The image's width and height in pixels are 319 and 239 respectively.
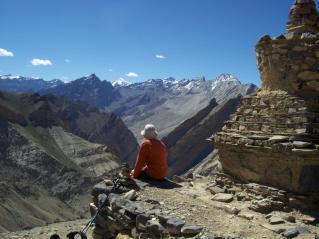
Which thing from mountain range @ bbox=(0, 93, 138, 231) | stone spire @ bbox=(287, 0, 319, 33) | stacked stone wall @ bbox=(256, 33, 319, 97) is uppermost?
stone spire @ bbox=(287, 0, 319, 33)

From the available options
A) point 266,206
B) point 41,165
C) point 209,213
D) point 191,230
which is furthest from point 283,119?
point 41,165

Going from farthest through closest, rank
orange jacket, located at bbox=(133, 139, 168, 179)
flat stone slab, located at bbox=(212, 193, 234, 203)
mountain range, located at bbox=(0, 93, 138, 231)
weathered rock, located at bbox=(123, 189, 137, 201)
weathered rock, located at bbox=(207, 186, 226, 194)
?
mountain range, located at bbox=(0, 93, 138, 231)
weathered rock, located at bbox=(207, 186, 226, 194)
orange jacket, located at bbox=(133, 139, 168, 179)
flat stone slab, located at bbox=(212, 193, 234, 203)
weathered rock, located at bbox=(123, 189, 137, 201)

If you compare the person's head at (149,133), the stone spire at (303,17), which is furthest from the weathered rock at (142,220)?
the stone spire at (303,17)

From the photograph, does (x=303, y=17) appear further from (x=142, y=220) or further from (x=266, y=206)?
(x=142, y=220)

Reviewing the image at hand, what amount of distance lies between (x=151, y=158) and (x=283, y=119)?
3729mm

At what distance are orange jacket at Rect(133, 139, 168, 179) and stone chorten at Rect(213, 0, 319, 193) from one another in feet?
6.33

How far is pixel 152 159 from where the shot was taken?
40.5 ft

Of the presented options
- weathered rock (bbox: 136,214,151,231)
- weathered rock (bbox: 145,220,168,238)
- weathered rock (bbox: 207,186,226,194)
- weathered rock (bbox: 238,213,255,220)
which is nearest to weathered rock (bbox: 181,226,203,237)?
weathered rock (bbox: 145,220,168,238)

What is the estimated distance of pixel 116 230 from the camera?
35.7 ft

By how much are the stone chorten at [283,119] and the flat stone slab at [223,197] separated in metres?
0.79

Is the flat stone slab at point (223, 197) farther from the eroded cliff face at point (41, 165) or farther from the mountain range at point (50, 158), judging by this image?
the eroded cliff face at point (41, 165)

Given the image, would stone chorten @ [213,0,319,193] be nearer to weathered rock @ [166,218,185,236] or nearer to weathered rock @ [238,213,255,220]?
weathered rock @ [238,213,255,220]

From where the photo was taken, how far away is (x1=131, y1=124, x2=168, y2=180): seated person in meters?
12.2

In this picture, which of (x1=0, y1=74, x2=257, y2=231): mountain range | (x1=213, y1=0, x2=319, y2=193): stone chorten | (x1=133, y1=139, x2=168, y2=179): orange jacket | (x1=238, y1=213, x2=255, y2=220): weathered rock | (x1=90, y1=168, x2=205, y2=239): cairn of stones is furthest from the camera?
(x1=0, y1=74, x2=257, y2=231): mountain range
